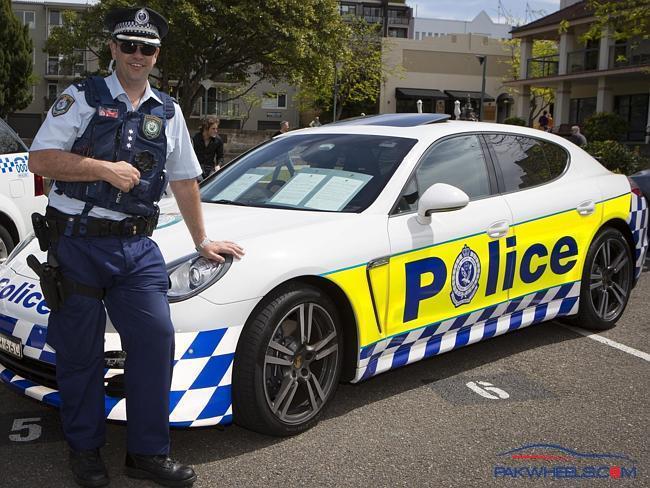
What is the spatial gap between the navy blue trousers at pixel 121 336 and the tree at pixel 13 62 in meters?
40.7

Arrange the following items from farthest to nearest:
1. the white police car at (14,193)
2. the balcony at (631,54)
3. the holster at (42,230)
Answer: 1. the balcony at (631,54)
2. the white police car at (14,193)
3. the holster at (42,230)

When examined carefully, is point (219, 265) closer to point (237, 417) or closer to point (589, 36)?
point (237, 417)

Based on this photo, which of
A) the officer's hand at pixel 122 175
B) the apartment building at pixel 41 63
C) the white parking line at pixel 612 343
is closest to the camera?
the officer's hand at pixel 122 175

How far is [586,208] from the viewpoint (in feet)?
17.0

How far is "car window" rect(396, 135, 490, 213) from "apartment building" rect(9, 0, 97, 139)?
60.9 meters

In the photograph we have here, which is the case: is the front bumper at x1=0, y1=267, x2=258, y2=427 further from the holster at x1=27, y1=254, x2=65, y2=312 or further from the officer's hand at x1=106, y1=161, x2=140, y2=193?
the officer's hand at x1=106, y1=161, x2=140, y2=193

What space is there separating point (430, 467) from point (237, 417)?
869mm

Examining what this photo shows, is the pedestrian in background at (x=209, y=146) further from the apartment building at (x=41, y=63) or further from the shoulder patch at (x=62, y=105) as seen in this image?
the apartment building at (x=41, y=63)

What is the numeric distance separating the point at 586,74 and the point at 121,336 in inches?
1532

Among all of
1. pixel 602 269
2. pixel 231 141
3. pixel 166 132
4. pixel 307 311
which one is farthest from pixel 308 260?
pixel 231 141

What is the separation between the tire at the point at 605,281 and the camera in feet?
17.4

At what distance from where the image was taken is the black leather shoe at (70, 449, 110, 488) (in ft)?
10.2

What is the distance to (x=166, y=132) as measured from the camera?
3.06 meters

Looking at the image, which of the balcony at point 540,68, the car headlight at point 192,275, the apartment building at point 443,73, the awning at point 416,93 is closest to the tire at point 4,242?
the car headlight at point 192,275
